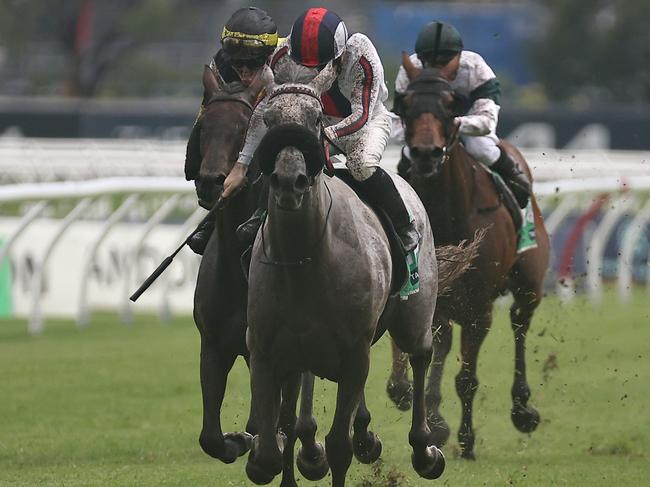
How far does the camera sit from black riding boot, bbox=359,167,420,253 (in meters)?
6.60

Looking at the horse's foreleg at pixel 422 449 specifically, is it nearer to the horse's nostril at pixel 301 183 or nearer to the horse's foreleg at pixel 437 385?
the horse's foreleg at pixel 437 385

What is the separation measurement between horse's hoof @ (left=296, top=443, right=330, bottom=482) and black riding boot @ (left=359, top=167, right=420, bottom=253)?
0.92m

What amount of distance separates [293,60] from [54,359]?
590cm

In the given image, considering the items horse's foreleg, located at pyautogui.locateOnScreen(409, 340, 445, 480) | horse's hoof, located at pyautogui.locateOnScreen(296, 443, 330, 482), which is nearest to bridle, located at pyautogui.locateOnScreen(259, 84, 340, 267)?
horse's hoof, located at pyautogui.locateOnScreen(296, 443, 330, 482)

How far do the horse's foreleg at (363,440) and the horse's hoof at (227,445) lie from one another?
57 cm

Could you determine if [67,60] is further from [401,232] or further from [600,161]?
[401,232]

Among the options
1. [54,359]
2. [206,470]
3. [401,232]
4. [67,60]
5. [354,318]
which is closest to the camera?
[354,318]

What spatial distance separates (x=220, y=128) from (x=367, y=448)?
5.61ft

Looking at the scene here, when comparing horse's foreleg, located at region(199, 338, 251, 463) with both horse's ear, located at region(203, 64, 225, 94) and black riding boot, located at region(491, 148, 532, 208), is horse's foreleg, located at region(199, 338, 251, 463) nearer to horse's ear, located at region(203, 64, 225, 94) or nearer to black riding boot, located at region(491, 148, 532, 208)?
horse's ear, located at region(203, 64, 225, 94)

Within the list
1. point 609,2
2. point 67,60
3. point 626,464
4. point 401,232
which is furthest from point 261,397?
point 67,60

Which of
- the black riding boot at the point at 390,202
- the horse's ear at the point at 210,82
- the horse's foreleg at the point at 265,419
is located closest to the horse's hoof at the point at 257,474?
the horse's foreleg at the point at 265,419

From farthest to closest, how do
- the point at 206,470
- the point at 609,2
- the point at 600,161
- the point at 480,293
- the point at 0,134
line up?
the point at 609,2, the point at 0,134, the point at 600,161, the point at 480,293, the point at 206,470

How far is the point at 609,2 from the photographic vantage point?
111 feet

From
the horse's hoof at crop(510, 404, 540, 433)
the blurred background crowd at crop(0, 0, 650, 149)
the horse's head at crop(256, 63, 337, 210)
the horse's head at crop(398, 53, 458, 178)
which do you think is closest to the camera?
the horse's head at crop(256, 63, 337, 210)
